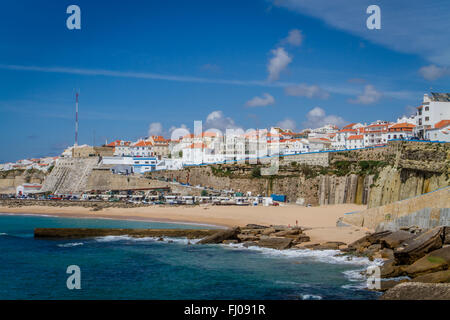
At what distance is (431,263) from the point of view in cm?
1491

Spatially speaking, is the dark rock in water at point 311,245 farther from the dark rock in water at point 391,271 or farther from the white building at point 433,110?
the white building at point 433,110

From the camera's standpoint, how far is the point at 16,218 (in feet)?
146

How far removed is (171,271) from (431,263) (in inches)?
431

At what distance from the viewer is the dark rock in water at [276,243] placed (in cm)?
2469

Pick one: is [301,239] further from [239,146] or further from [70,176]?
[70,176]

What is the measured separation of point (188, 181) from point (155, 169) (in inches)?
362

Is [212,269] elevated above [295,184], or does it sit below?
below

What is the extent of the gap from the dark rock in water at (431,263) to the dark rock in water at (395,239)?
179 inches

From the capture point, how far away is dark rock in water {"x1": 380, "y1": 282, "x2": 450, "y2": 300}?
38.4ft

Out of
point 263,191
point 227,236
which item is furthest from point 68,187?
point 227,236

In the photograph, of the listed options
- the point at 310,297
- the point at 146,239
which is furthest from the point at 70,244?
the point at 310,297

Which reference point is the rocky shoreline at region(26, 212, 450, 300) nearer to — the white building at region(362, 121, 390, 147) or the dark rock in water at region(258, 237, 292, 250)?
the dark rock in water at region(258, 237, 292, 250)

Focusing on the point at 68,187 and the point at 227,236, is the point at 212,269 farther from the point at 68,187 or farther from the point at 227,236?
the point at 68,187
